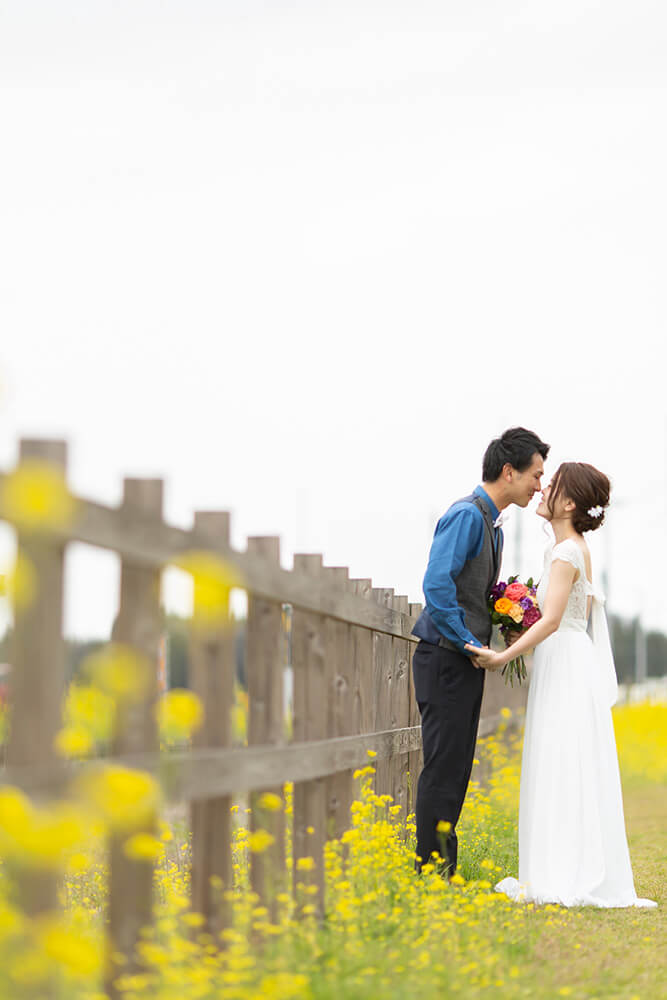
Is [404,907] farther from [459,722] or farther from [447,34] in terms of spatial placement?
[447,34]

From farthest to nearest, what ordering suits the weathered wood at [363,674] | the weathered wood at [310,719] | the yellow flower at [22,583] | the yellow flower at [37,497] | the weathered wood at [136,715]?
the weathered wood at [363,674] → the weathered wood at [310,719] → the weathered wood at [136,715] → the yellow flower at [22,583] → the yellow flower at [37,497]

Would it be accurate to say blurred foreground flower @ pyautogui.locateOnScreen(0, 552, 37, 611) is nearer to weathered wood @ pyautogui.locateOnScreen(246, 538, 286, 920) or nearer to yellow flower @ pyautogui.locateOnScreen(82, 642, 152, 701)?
yellow flower @ pyautogui.locateOnScreen(82, 642, 152, 701)

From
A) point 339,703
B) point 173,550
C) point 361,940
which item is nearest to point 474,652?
point 339,703

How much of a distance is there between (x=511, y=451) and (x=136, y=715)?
3.30m

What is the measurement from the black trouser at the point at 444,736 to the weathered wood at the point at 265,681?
1.75 metres

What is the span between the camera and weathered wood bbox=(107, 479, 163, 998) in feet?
10.1

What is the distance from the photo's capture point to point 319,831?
4512 mm

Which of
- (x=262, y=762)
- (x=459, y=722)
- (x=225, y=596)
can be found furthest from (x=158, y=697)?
(x=459, y=722)

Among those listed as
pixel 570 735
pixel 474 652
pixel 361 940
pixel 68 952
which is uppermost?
pixel 474 652

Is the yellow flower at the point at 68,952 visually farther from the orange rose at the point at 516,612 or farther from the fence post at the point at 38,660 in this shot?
the orange rose at the point at 516,612

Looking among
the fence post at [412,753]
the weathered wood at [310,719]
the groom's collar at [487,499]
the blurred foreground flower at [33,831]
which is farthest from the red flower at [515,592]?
the blurred foreground flower at [33,831]

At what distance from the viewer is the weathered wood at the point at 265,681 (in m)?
3.95

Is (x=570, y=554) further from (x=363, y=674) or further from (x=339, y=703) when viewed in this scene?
(x=339, y=703)

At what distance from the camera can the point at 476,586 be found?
589 cm
